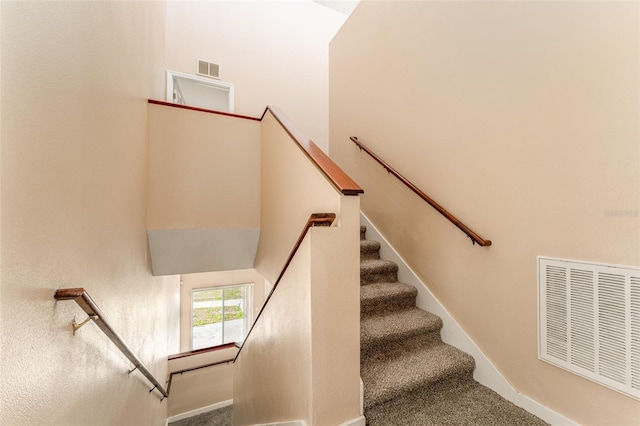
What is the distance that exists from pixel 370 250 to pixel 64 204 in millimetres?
2279

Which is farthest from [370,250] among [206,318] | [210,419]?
[206,318]

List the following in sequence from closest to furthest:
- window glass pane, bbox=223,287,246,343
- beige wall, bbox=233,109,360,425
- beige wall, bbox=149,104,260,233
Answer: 1. beige wall, bbox=233,109,360,425
2. beige wall, bbox=149,104,260,233
3. window glass pane, bbox=223,287,246,343

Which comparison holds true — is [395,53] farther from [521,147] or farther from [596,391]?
[596,391]

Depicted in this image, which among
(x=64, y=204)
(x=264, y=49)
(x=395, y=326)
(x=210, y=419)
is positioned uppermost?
(x=264, y=49)

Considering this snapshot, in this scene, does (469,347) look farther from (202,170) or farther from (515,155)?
(202,170)

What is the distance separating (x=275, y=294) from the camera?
1.90 metres

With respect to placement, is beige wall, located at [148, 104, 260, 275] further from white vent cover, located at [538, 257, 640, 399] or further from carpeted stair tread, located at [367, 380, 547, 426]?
white vent cover, located at [538, 257, 640, 399]

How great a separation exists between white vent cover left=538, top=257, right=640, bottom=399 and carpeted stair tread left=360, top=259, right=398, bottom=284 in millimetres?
1128

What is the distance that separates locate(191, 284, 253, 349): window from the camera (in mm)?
6285

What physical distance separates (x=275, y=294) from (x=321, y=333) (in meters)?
0.67

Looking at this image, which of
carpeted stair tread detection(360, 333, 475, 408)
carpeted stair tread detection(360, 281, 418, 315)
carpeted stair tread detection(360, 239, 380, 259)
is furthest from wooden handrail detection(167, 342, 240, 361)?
carpeted stair tread detection(360, 333, 475, 408)

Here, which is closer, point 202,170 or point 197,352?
A: point 202,170

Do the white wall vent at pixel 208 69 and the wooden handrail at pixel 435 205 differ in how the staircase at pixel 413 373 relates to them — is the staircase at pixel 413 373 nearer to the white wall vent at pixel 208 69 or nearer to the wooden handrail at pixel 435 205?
the wooden handrail at pixel 435 205

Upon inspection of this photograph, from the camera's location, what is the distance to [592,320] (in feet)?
4.27
